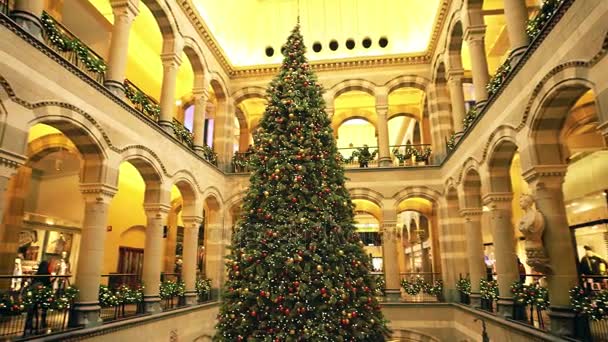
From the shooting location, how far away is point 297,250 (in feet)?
23.6

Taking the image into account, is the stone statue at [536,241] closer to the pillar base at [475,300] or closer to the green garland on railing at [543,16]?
the green garland on railing at [543,16]

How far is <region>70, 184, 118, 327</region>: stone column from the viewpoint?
26.6 feet

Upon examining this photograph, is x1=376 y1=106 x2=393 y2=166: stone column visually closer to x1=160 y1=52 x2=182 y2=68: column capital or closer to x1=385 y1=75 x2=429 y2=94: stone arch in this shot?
x1=385 y1=75 x2=429 y2=94: stone arch

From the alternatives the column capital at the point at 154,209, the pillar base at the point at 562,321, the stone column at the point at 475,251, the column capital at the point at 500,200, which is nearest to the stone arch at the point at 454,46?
the stone column at the point at 475,251

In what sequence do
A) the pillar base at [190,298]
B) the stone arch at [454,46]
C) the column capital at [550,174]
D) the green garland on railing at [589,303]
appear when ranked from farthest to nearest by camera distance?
1. the stone arch at [454,46]
2. the pillar base at [190,298]
3. the column capital at [550,174]
4. the green garland on railing at [589,303]

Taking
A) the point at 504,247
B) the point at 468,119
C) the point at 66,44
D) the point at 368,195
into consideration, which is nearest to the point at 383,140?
the point at 368,195

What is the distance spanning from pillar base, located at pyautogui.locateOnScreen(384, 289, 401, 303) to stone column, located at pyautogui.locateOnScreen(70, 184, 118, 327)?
376 inches

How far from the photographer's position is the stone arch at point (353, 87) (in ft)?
54.1

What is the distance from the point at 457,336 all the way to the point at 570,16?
10.4m

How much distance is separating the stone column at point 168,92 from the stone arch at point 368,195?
7187 millimetres

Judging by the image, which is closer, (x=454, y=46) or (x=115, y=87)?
(x=115, y=87)

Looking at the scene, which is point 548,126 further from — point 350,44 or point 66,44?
point 350,44

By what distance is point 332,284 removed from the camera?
7.16m

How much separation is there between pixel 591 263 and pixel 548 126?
20.9ft
